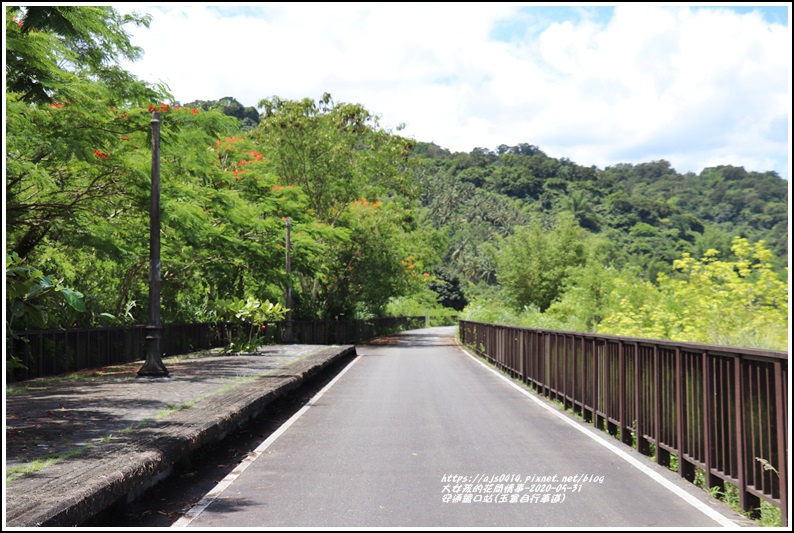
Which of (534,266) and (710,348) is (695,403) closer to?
(710,348)

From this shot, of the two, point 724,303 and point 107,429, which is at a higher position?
point 724,303

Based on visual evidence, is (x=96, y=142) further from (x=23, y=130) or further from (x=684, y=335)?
(x=684, y=335)

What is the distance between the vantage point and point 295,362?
861 inches

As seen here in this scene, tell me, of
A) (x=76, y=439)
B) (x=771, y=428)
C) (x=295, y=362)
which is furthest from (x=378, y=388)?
(x=771, y=428)

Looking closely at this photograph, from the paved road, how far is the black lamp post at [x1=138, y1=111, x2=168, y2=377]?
17.7 feet

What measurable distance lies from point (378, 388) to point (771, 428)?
1261 centimetres

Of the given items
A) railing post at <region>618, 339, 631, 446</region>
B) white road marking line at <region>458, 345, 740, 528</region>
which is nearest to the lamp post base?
white road marking line at <region>458, 345, 740, 528</region>

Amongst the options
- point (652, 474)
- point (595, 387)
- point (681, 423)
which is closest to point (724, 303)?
point (595, 387)

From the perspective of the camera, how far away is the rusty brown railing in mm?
6411

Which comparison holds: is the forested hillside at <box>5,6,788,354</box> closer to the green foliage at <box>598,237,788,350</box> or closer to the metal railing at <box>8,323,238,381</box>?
the green foliage at <box>598,237,788,350</box>

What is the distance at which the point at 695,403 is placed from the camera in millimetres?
8148

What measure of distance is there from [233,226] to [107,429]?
19858 millimetres

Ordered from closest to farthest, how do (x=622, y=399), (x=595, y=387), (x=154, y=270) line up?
(x=622, y=399) < (x=595, y=387) < (x=154, y=270)

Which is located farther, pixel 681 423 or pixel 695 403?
pixel 681 423
